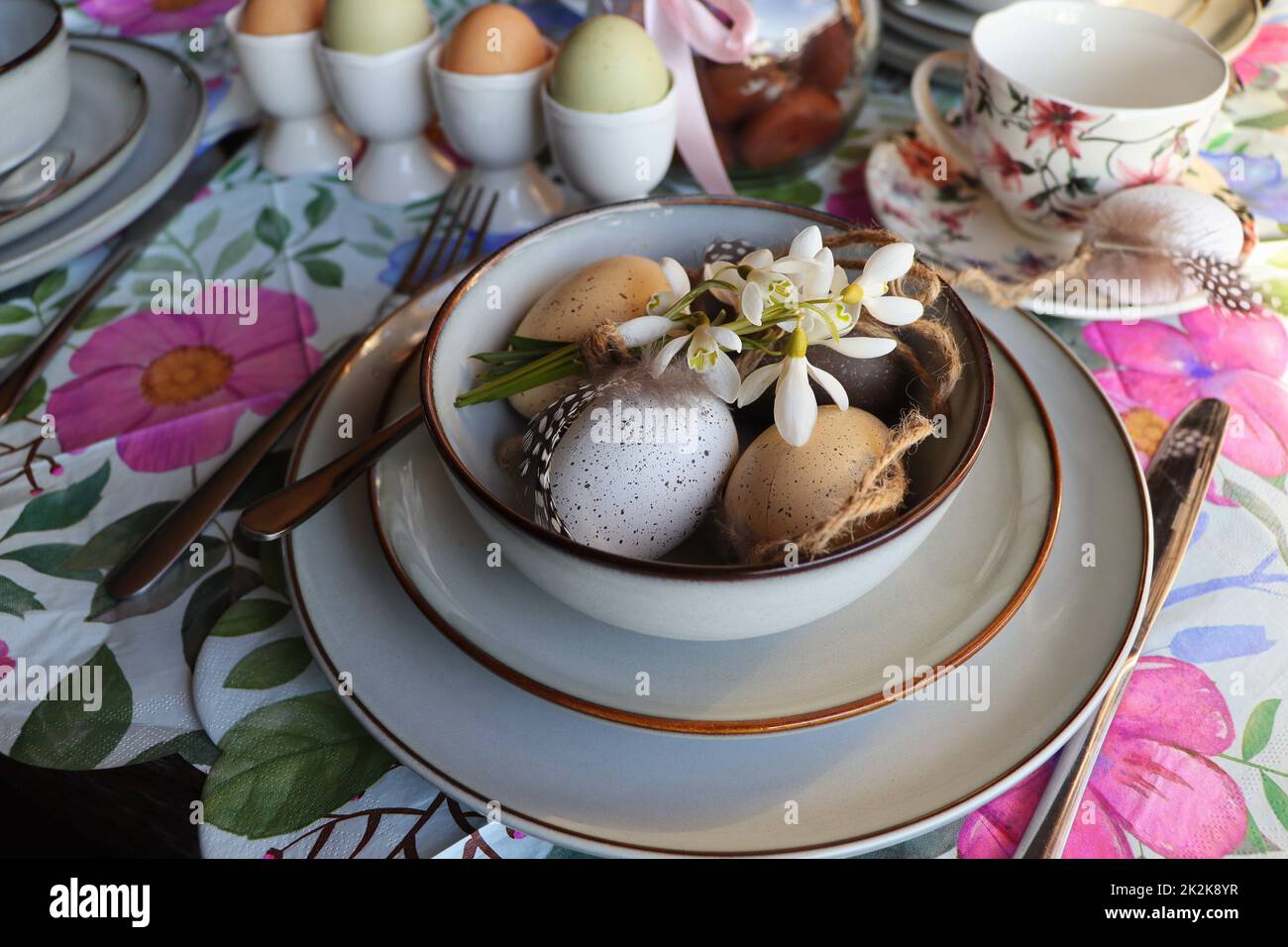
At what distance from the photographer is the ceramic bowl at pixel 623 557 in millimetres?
375

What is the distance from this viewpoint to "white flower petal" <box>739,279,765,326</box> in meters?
0.44

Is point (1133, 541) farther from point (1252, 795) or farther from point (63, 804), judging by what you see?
point (63, 804)

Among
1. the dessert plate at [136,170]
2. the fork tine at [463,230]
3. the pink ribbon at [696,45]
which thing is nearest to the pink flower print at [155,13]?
the dessert plate at [136,170]

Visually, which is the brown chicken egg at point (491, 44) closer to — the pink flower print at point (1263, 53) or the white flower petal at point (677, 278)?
the white flower petal at point (677, 278)

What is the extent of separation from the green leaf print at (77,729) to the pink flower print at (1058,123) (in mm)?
664

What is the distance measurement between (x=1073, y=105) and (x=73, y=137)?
29.7 inches

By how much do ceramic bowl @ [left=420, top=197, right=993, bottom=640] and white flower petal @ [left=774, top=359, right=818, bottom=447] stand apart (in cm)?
6

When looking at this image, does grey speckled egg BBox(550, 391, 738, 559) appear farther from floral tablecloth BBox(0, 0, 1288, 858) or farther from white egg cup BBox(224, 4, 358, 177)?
white egg cup BBox(224, 4, 358, 177)

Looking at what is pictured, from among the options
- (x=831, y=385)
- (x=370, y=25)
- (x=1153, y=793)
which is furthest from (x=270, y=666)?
(x=370, y=25)

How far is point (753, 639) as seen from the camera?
1.40ft

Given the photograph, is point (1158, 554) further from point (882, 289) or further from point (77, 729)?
point (77, 729)

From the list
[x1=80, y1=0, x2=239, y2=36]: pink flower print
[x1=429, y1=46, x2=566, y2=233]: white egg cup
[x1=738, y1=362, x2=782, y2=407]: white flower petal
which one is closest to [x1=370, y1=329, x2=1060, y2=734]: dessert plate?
[x1=738, y1=362, x2=782, y2=407]: white flower petal
